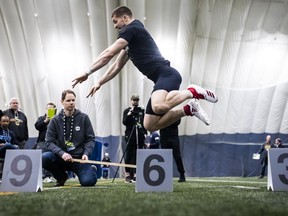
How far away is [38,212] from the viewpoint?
1.80 metres

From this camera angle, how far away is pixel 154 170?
345 cm

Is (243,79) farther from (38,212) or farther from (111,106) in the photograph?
(38,212)

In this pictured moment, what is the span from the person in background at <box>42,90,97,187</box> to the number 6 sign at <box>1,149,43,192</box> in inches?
45.3

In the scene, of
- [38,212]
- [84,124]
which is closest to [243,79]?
[84,124]

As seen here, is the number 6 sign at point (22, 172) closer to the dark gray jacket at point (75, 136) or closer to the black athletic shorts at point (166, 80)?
the dark gray jacket at point (75, 136)

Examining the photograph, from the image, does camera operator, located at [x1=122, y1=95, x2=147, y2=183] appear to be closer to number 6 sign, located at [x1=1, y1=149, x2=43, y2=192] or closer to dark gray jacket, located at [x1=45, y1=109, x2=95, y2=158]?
dark gray jacket, located at [x1=45, y1=109, x2=95, y2=158]

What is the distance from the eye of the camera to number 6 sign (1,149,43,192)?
138 inches

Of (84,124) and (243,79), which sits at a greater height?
→ (243,79)

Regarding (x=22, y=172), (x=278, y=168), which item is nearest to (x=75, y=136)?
(x=22, y=172)

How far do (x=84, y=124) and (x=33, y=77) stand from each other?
9.93 meters

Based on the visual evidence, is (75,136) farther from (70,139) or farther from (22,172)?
(22,172)

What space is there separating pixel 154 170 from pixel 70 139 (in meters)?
1.85

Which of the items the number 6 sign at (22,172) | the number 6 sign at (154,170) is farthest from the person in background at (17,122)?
the number 6 sign at (154,170)

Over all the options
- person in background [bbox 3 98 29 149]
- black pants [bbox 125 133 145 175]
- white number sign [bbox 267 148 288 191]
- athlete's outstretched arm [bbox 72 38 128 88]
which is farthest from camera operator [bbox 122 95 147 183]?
white number sign [bbox 267 148 288 191]
